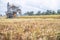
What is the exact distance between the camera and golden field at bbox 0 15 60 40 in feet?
5.32

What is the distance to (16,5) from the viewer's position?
170 cm

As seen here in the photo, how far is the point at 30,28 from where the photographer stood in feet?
5.41

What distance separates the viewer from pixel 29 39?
162cm

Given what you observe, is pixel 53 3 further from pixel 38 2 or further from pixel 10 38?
pixel 10 38

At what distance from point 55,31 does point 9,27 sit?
0.57 m

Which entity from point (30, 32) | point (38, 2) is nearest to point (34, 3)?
point (38, 2)

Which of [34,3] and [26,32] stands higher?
[34,3]

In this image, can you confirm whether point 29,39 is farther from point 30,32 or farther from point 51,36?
point 51,36

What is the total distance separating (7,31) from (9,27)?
55 millimetres

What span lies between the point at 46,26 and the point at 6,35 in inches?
19.9

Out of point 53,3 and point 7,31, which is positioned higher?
point 53,3

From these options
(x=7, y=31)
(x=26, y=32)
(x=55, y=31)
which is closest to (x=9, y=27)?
(x=7, y=31)

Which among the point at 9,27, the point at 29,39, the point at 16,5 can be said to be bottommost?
the point at 29,39

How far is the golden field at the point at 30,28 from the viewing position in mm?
1623
